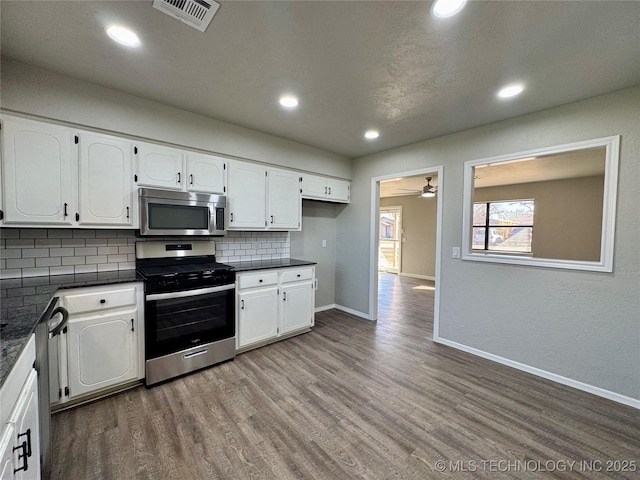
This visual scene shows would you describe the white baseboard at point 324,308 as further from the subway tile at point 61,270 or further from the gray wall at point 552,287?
the subway tile at point 61,270

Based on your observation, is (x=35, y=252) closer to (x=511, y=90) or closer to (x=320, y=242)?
(x=320, y=242)

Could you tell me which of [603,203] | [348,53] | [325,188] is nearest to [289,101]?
[348,53]

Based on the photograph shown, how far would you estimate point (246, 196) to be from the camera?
3197mm

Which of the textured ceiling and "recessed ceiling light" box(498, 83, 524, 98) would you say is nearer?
the textured ceiling

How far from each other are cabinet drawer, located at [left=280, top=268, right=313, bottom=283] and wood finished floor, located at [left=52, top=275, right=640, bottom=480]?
92cm

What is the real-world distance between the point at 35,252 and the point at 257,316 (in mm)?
1988

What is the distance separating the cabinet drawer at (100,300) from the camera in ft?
6.53

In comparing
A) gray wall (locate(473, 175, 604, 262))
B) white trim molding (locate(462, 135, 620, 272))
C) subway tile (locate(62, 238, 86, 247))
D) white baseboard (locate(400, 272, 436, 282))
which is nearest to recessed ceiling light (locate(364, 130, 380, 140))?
white trim molding (locate(462, 135, 620, 272))

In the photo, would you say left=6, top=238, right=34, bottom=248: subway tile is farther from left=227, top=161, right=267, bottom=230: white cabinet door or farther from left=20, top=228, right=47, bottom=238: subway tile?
left=227, top=161, right=267, bottom=230: white cabinet door

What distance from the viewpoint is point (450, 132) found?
125 inches

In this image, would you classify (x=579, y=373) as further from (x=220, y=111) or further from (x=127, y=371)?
(x=220, y=111)

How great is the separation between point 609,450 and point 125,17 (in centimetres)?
400

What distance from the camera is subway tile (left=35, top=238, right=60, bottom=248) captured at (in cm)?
223

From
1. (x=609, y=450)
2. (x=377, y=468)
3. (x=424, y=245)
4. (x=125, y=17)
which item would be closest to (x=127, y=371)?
(x=377, y=468)
